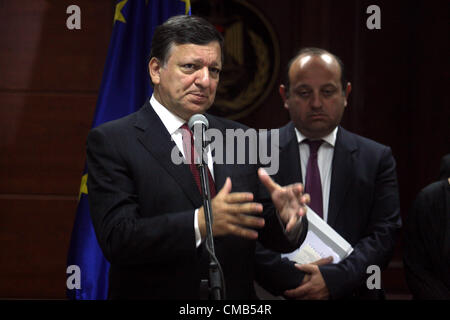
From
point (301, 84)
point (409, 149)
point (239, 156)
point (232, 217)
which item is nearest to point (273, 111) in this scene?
point (409, 149)

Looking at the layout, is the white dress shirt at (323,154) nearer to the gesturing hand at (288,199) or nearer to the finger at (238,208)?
the gesturing hand at (288,199)

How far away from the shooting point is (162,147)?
5.49ft

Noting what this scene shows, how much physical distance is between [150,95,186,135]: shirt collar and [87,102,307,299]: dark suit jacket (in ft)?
0.07

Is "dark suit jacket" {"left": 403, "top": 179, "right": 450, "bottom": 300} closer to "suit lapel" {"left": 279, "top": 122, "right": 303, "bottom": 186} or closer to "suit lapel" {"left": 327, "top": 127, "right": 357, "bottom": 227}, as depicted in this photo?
"suit lapel" {"left": 327, "top": 127, "right": 357, "bottom": 227}

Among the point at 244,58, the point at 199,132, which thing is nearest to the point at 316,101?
the point at 199,132

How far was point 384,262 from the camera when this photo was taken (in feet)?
7.13

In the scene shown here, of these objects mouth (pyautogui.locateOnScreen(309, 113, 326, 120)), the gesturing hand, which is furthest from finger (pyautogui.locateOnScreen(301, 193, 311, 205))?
mouth (pyautogui.locateOnScreen(309, 113, 326, 120))

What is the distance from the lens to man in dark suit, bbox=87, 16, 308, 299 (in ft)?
4.87

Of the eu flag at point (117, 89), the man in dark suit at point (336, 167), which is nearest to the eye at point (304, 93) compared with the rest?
the man in dark suit at point (336, 167)

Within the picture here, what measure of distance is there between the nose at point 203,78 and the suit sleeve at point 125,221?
33 centimetres

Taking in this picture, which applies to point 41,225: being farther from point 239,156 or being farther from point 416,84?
point 416,84

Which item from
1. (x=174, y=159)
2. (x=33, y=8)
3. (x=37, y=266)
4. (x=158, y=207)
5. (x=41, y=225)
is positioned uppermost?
(x=33, y=8)

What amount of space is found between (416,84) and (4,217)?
300 cm

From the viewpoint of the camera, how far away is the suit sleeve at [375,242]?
6.64ft
